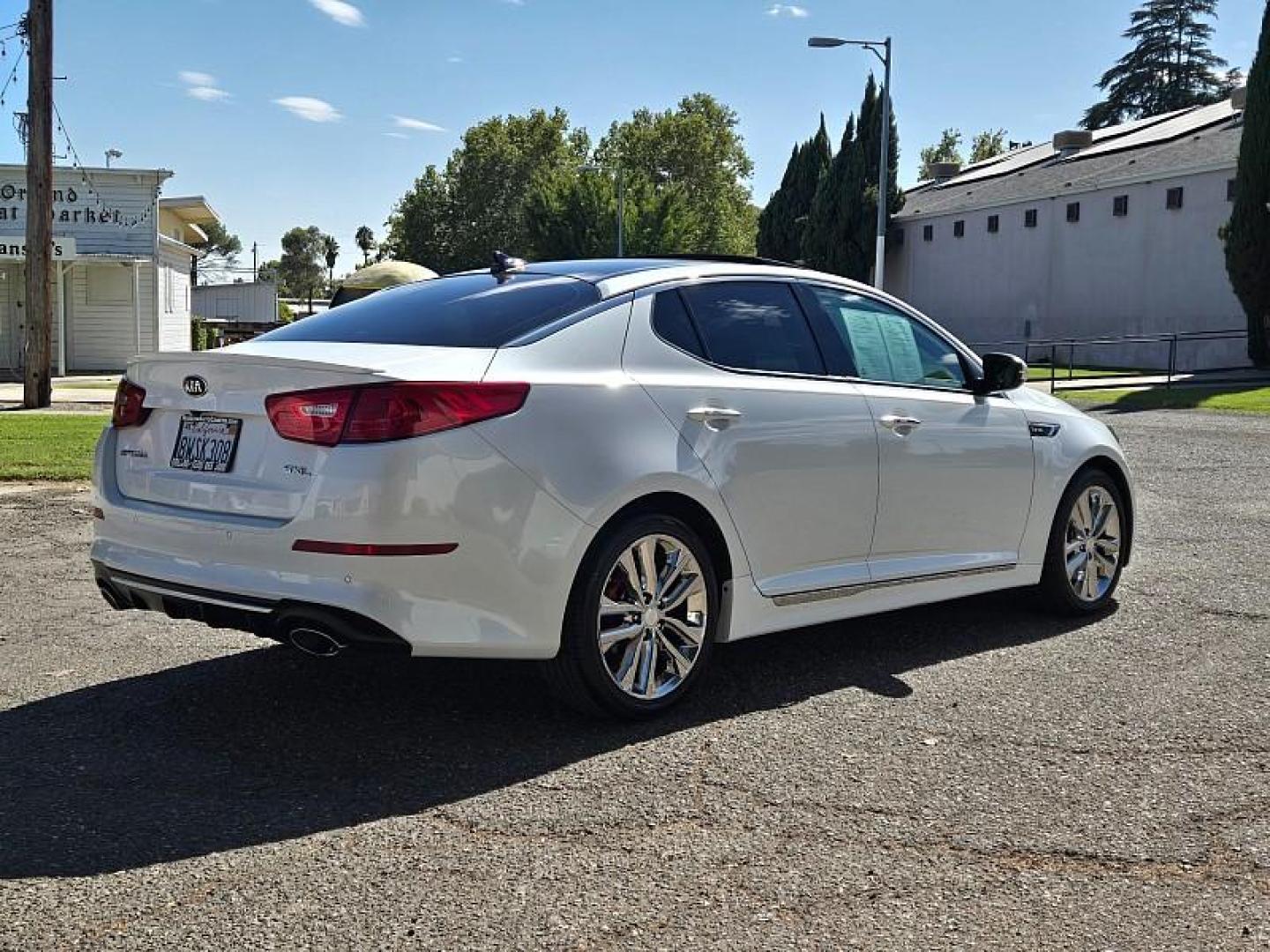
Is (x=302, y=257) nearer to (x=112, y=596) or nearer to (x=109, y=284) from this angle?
(x=109, y=284)

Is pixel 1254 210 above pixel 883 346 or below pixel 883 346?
above

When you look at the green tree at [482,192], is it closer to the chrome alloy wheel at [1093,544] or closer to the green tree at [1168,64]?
the green tree at [1168,64]

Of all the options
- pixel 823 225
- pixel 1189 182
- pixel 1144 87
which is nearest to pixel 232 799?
pixel 1189 182

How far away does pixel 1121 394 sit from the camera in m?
25.3

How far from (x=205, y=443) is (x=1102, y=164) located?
44084mm

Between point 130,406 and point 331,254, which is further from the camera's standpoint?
point 331,254

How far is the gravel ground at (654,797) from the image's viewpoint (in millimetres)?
3184

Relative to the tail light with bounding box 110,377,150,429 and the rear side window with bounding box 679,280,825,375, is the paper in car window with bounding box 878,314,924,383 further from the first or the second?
the tail light with bounding box 110,377,150,429

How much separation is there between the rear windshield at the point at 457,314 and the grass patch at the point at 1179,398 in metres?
18.2

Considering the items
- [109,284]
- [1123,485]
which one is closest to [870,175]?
[109,284]

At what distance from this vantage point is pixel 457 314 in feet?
16.2

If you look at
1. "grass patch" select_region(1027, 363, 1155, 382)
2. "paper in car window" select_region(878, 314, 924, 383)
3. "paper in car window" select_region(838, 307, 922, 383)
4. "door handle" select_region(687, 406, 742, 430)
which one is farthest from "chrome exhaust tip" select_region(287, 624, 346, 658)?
"grass patch" select_region(1027, 363, 1155, 382)

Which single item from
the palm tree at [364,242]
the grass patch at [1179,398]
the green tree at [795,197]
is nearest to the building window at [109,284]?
the grass patch at [1179,398]

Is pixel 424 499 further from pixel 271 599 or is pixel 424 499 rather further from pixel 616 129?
pixel 616 129
